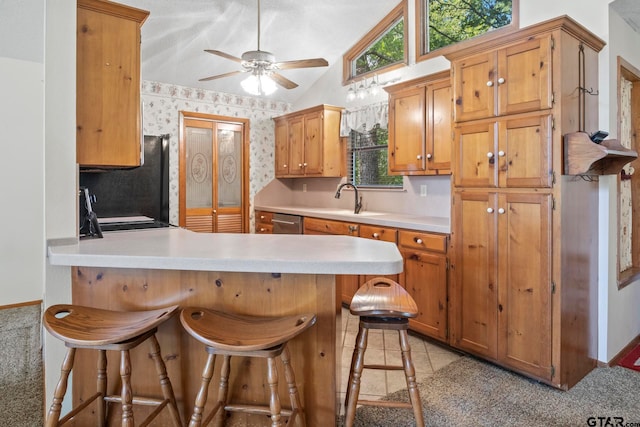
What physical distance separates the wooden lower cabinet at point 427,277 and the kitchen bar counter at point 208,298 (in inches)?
52.4

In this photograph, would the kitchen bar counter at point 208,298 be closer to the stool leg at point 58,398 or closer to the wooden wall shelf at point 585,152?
the stool leg at point 58,398

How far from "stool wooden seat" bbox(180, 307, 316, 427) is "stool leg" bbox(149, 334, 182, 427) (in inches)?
6.7

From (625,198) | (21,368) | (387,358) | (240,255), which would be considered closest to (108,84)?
(240,255)

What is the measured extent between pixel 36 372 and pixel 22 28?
2608mm

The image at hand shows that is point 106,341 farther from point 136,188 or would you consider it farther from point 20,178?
point 20,178

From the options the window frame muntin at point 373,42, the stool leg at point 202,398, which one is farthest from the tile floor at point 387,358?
the window frame muntin at point 373,42

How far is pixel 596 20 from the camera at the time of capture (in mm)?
2572

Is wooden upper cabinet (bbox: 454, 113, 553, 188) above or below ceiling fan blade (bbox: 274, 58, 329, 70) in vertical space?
below

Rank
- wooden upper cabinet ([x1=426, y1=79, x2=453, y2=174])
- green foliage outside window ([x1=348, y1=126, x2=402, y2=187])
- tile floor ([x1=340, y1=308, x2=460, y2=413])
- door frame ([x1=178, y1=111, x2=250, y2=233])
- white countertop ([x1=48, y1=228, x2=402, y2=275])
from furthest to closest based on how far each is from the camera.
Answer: door frame ([x1=178, y1=111, x2=250, y2=233]), green foliage outside window ([x1=348, y1=126, x2=402, y2=187]), wooden upper cabinet ([x1=426, y1=79, x2=453, y2=174]), tile floor ([x1=340, y1=308, x2=460, y2=413]), white countertop ([x1=48, y1=228, x2=402, y2=275])

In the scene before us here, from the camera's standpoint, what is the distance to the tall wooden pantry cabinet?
7.47 ft

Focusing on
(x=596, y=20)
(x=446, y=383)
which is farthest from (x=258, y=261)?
(x=596, y=20)

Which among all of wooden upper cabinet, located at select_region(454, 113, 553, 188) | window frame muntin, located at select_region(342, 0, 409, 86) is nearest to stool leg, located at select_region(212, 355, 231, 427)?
wooden upper cabinet, located at select_region(454, 113, 553, 188)

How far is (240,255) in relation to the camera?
1.55m

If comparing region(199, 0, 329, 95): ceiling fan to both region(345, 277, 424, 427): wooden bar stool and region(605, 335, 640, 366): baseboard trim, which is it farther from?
region(605, 335, 640, 366): baseboard trim
